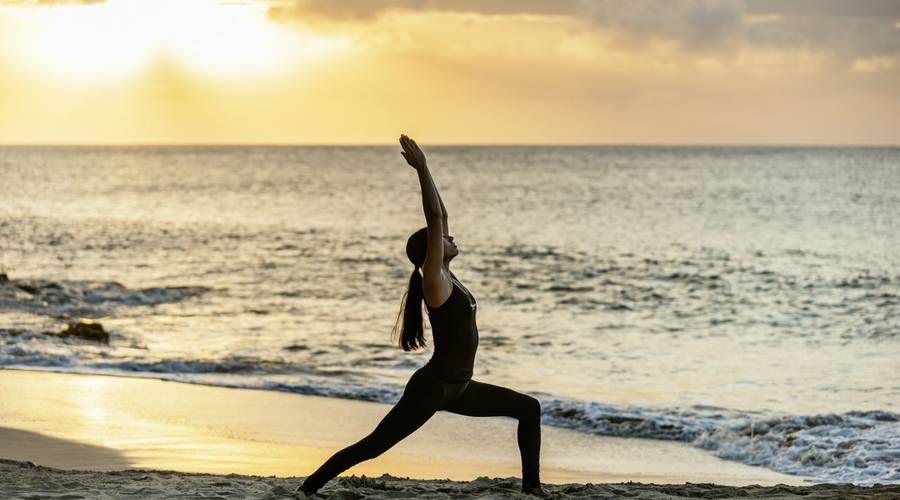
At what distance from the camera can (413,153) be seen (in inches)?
242

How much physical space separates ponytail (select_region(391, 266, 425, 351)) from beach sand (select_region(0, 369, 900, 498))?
1.25 m

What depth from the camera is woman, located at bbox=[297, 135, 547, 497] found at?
613cm

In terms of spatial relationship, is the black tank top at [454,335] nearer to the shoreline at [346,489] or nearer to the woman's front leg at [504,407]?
the woman's front leg at [504,407]

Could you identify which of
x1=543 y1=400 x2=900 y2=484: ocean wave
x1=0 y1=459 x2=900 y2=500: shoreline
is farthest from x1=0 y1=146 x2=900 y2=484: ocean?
x1=0 y1=459 x2=900 y2=500: shoreline

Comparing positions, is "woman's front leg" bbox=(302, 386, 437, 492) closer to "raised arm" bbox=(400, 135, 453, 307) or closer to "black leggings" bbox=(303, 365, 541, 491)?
"black leggings" bbox=(303, 365, 541, 491)

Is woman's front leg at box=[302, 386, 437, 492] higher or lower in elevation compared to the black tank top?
lower

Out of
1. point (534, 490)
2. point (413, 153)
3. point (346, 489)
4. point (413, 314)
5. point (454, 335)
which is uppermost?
point (413, 153)

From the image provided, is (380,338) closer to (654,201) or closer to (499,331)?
(499,331)

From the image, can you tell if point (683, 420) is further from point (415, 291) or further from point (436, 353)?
point (415, 291)

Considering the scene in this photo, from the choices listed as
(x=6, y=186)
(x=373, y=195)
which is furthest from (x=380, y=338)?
(x=6, y=186)

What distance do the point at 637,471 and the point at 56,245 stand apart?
30.8 metres

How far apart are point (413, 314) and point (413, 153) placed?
0.98m

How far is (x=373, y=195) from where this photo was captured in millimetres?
69688

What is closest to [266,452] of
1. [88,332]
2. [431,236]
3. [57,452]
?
[57,452]
